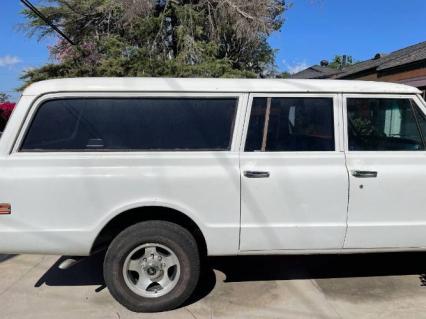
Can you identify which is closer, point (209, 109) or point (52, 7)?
point (209, 109)

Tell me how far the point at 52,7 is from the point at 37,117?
13.8 meters

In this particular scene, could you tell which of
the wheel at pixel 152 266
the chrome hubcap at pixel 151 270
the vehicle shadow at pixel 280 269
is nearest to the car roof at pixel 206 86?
the wheel at pixel 152 266

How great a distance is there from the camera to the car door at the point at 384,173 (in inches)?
158

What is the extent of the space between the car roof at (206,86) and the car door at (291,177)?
78mm

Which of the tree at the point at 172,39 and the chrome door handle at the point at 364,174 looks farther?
the tree at the point at 172,39

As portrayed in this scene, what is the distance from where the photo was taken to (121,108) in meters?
3.98

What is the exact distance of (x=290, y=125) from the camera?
160 inches

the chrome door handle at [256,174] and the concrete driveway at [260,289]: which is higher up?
the chrome door handle at [256,174]

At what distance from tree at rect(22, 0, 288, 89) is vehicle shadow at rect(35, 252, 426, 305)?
805cm

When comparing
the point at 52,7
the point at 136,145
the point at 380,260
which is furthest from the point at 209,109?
the point at 52,7

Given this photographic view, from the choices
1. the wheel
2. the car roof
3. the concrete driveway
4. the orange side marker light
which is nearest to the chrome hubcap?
the wheel

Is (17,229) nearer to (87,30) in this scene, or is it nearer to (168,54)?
A: (168,54)

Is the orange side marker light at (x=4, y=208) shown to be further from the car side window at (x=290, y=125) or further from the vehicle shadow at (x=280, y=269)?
the car side window at (x=290, y=125)

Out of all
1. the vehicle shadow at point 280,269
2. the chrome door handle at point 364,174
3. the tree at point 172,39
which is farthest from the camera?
the tree at point 172,39
